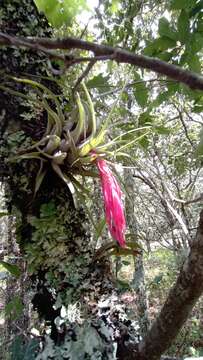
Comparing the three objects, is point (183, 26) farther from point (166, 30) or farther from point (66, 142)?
point (66, 142)

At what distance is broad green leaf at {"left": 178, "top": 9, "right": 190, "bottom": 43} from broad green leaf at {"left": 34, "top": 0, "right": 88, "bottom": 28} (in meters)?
0.21

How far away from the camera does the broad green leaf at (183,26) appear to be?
0.83 m

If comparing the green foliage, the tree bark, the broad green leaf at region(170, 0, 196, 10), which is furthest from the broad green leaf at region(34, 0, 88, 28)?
the green foliage

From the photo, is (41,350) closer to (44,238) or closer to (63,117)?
(44,238)

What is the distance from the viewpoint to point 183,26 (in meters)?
0.86

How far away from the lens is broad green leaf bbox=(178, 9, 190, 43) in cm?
83

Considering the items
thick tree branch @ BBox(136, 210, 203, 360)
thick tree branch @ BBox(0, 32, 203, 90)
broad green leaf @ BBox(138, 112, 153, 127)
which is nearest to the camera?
thick tree branch @ BBox(0, 32, 203, 90)

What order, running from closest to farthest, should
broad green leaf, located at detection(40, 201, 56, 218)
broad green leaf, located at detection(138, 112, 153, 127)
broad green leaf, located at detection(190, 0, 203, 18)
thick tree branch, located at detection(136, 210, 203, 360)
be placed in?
1. thick tree branch, located at detection(136, 210, 203, 360)
2. broad green leaf, located at detection(190, 0, 203, 18)
3. broad green leaf, located at detection(40, 201, 56, 218)
4. broad green leaf, located at detection(138, 112, 153, 127)

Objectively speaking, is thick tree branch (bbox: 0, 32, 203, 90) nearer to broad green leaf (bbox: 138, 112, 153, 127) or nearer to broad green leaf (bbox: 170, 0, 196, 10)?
broad green leaf (bbox: 170, 0, 196, 10)

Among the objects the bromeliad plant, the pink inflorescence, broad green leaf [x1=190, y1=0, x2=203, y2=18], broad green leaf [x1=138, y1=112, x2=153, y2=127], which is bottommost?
the pink inflorescence

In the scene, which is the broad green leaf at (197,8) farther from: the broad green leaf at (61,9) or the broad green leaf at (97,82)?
→ the broad green leaf at (97,82)

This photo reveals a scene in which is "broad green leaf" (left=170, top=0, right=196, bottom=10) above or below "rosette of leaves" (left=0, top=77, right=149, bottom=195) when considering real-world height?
above

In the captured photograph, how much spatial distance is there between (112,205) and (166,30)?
0.43 metres

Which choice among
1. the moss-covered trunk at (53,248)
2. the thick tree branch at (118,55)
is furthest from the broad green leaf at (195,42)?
the thick tree branch at (118,55)
